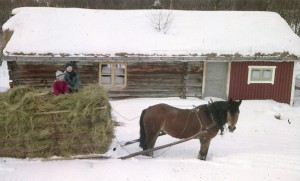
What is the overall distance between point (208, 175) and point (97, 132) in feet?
8.16

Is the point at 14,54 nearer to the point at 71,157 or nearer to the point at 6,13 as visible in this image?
the point at 71,157

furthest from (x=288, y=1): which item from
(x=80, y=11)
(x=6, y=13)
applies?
(x=6, y=13)

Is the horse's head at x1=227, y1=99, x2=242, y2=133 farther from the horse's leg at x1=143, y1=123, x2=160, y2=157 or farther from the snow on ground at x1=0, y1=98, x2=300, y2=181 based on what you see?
the horse's leg at x1=143, y1=123, x2=160, y2=157

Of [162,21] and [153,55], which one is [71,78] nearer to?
[153,55]

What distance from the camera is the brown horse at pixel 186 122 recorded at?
7688 mm

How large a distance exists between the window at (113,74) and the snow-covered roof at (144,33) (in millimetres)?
927

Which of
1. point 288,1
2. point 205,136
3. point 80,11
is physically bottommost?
point 205,136

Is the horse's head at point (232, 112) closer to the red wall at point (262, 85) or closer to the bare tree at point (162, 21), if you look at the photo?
the red wall at point (262, 85)

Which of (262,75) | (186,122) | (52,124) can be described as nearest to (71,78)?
(52,124)

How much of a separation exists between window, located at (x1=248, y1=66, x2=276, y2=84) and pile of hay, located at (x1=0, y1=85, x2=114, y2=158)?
909 cm

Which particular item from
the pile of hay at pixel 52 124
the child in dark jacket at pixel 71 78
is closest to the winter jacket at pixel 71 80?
the child in dark jacket at pixel 71 78

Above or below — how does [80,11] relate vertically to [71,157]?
above

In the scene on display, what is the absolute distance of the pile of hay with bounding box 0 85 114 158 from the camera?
696 centimetres

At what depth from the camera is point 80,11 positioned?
16500 mm
